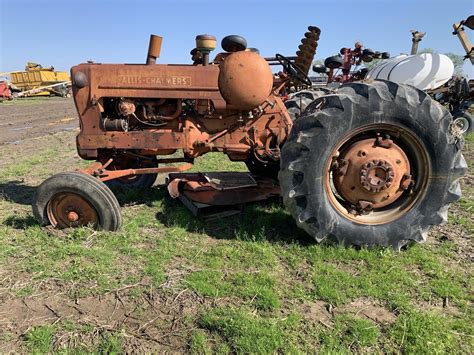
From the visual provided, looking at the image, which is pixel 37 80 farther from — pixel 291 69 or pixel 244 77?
pixel 244 77

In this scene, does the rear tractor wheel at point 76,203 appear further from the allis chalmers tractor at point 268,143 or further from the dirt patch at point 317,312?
the dirt patch at point 317,312

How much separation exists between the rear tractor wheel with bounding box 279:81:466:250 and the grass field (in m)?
0.26

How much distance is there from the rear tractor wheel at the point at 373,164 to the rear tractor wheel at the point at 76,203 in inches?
66.3

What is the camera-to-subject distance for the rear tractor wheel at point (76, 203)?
3582mm

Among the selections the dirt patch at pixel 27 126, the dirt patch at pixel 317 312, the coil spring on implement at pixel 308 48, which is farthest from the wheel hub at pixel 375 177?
the dirt patch at pixel 27 126

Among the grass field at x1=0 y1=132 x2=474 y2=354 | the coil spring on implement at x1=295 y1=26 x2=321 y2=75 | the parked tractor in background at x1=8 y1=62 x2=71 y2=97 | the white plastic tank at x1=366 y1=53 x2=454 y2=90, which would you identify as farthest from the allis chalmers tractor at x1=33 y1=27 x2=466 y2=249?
the parked tractor in background at x1=8 y1=62 x2=71 y2=97

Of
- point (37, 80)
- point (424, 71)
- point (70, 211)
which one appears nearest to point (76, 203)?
point (70, 211)

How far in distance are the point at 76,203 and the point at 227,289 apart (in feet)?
5.94

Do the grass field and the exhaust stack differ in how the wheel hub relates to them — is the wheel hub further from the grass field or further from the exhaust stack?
the exhaust stack

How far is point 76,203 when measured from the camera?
3.69m

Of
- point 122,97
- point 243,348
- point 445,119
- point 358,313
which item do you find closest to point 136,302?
point 243,348

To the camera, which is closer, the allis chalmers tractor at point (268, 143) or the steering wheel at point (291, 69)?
the allis chalmers tractor at point (268, 143)

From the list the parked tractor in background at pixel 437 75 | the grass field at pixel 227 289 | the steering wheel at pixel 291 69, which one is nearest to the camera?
the grass field at pixel 227 289

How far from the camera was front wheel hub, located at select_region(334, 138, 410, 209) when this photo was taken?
3.33 meters
